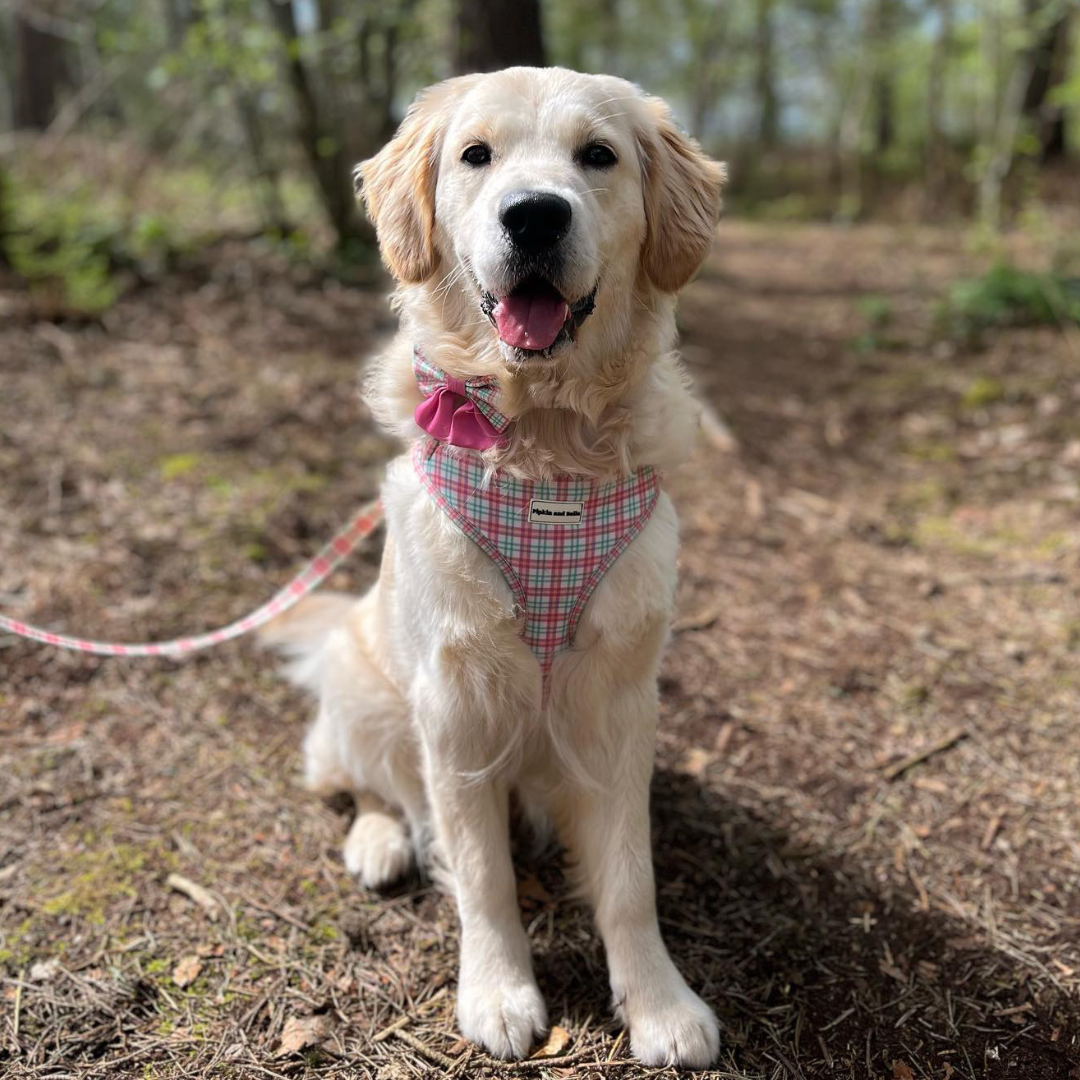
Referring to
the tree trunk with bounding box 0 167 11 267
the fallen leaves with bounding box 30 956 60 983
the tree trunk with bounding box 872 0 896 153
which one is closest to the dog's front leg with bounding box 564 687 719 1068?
the fallen leaves with bounding box 30 956 60 983

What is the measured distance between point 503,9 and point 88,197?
3.69 metres

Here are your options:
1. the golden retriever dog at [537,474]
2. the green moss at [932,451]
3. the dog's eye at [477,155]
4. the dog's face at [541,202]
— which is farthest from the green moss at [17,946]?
the green moss at [932,451]

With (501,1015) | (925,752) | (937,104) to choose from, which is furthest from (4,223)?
(937,104)

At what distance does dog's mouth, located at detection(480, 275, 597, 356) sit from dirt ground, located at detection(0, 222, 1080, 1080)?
155 centimetres

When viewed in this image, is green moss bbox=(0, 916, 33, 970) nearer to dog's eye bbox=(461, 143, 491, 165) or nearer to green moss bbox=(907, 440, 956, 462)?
dog's eye bbox=(461, 143, 491, 165)

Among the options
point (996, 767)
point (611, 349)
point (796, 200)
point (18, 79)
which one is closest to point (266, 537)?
point (611, 349)

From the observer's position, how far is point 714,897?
250cm

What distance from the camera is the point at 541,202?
1846 millimetres

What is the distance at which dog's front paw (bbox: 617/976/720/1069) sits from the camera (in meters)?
2.01

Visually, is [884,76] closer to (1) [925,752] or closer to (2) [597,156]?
(1) [925,752]

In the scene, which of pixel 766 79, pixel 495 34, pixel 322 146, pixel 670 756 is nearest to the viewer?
pixel 670 756

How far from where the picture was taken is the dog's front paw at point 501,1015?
2.05 metres

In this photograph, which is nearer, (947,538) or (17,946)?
(17,946)

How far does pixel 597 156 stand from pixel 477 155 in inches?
10.9
